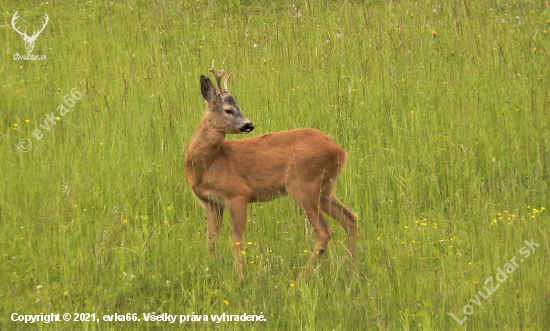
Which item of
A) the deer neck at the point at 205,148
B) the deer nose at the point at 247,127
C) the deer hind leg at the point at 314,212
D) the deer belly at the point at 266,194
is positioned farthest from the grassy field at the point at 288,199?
the deer nose at the point at 247,127

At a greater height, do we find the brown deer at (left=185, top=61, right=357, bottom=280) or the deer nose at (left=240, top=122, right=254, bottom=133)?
the deer nose at (left=240, top=122, right=254, bottom=133)

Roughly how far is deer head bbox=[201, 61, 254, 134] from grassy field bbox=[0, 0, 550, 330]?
0.75 metres

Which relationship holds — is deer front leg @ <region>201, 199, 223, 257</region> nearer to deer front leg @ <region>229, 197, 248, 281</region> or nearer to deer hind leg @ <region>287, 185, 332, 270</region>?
deer front leg @ <region>229, 197, 248, 281</region>

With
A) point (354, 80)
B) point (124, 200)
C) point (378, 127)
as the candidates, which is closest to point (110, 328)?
point (124, 200)

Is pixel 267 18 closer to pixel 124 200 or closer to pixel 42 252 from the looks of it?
pixel 124 200

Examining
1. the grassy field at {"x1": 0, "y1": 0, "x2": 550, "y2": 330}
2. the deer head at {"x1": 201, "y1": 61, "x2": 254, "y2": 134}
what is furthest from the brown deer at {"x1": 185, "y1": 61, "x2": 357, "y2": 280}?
the grassy field at {"x1": 0, "y1": 0, "x2": 550, "y2": 330}

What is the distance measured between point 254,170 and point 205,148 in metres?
0.40

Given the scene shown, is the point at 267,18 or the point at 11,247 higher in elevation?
the point at 267,18

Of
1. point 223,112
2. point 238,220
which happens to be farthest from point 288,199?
point 223,112

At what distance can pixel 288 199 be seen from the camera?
562 cm

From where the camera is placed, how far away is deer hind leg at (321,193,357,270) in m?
5.30

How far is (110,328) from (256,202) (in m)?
1.76

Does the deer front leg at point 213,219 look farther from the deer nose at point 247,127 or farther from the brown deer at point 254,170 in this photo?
the deer nose at point 247,127

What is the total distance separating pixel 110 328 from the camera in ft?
13.1
